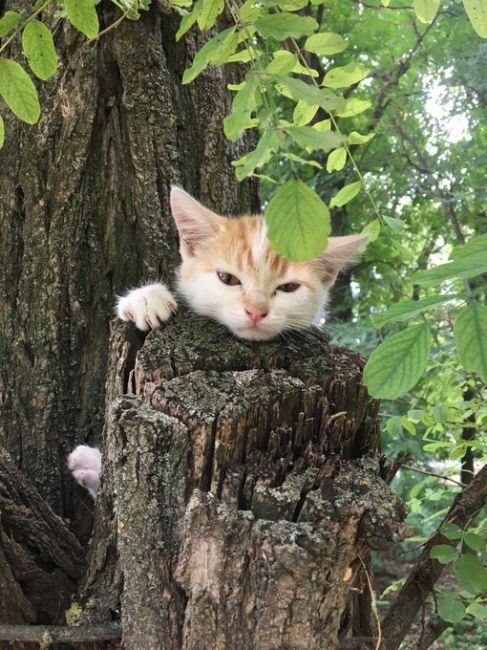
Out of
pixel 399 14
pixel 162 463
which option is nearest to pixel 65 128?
pixel 162 463

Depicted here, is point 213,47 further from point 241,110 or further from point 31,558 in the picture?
point 31,558

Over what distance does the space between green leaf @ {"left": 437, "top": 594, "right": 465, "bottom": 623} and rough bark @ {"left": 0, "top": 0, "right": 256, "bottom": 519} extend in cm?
104

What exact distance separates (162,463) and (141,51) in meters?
1.44

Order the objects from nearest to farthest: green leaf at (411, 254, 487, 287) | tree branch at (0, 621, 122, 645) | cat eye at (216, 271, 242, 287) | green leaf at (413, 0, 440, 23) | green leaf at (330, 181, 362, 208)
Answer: green leaf at (411, 254, 487, 287) → green leaf at (413, 0, 440, 23) → tree branch at (0, 621, 122, 645) → green leaf at (330, 181, 362, 208) → cat eye at (216, 271, 242, 287)

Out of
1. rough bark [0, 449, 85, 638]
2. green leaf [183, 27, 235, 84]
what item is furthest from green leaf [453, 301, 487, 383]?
rough bark [0, 449, 85, 638]

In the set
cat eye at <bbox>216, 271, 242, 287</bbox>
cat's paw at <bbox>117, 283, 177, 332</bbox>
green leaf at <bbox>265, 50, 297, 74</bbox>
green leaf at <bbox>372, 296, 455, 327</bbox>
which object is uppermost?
green leaf at <bbox>265, 50, 297, 74</bbox>

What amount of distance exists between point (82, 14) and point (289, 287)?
1075mm

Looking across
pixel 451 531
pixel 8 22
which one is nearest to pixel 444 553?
pixel 451 531

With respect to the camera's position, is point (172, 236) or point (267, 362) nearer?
point (267, 362)

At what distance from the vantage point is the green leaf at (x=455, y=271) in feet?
2.30

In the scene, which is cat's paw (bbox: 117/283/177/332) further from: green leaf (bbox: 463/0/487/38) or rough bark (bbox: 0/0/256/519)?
green leaf (bbox: 463/0/487/38)

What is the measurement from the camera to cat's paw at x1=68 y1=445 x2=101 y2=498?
5.56 feet

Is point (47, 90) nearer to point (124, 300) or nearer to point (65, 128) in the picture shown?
point (65, 128)

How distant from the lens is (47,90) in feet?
6.16
